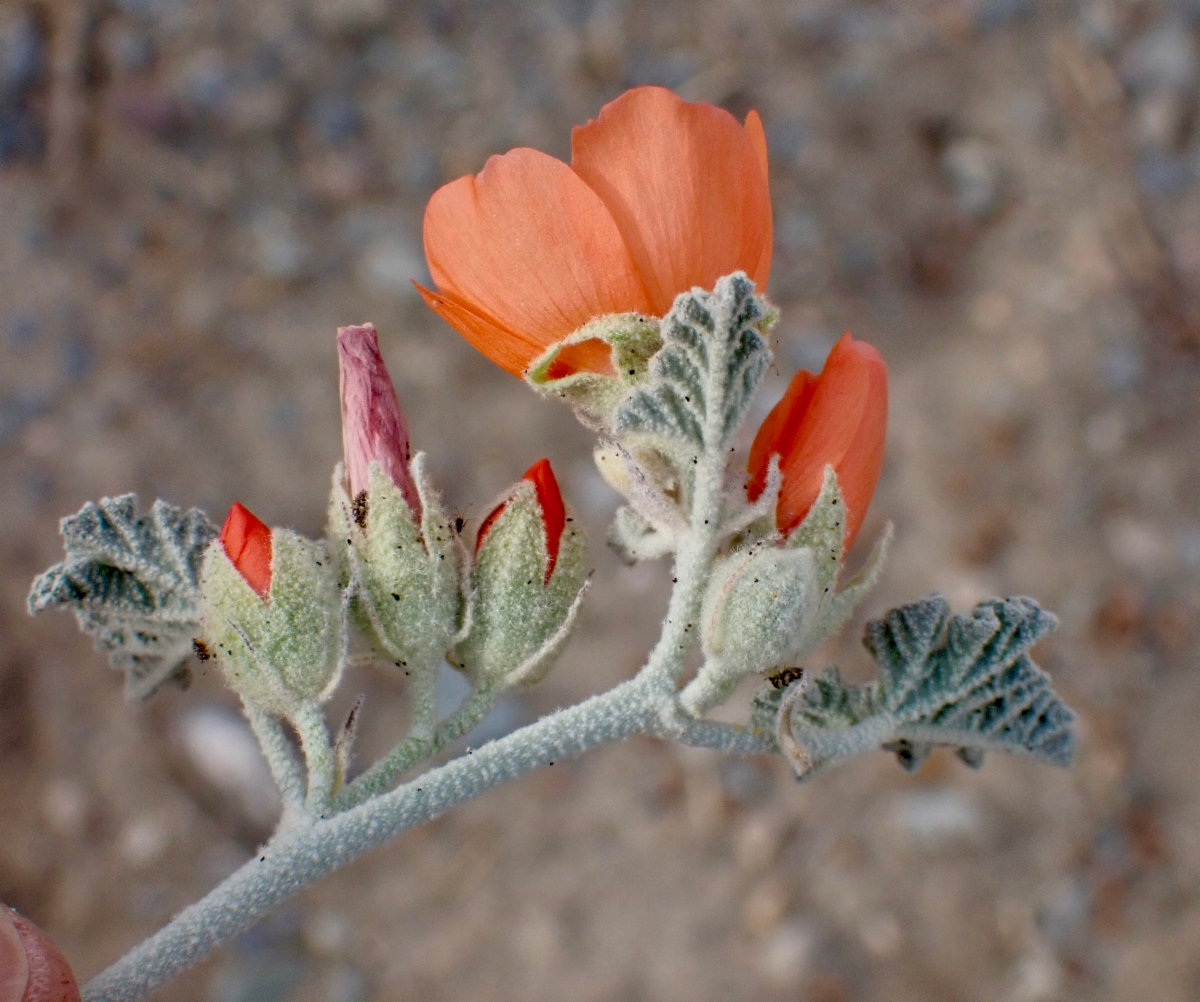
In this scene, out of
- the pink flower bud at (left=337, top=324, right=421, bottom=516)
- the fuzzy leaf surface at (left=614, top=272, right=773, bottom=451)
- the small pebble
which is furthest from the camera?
the small pebble

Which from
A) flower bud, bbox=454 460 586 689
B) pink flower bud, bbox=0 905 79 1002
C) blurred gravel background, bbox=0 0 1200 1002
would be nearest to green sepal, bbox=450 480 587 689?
flower bud, bbox=454 460 586 689

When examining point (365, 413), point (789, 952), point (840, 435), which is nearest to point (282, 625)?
point (365, 413)

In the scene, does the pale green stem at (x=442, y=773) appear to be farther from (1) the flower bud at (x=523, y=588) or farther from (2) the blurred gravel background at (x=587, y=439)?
(2) the blurred gravel background at (x=587, y=439)

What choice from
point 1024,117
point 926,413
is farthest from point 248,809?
point 1024,117

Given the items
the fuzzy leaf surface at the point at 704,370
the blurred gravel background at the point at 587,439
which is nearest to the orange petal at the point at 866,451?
the fuzzy leaf surface at the point at 704,370

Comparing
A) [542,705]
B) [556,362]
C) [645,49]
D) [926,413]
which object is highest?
[645,49]

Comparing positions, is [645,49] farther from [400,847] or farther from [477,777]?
[477,777]

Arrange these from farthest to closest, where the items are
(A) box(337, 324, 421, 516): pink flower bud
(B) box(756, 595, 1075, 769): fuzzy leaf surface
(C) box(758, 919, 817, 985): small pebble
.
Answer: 1. (C) box(758, 919, 817, 985): small pebble
2. (B) box(756, 595, 1075, 769): fuzzy leaf surface
3. (A) box(337, 324, 421, 516): pink flower bud

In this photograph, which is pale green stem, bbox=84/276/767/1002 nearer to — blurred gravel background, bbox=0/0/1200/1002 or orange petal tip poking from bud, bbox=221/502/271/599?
orange petal tip poking from bud, bbox=221/502/271/599
